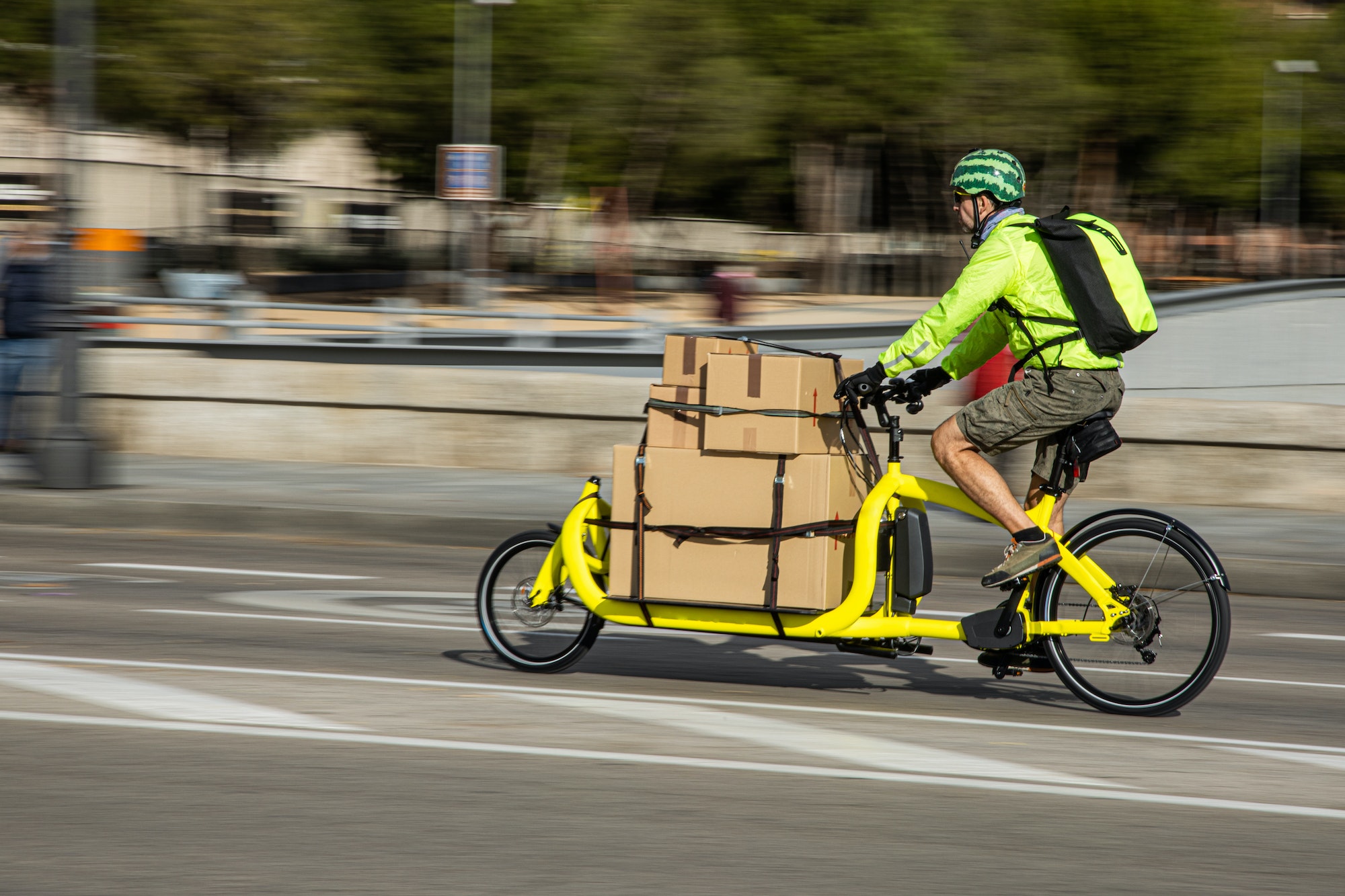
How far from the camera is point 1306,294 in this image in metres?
27.5

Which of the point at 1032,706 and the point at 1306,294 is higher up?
the point at 1306,294

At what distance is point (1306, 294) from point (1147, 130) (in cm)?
1905

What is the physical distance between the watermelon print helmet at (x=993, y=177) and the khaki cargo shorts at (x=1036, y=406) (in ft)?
2.13

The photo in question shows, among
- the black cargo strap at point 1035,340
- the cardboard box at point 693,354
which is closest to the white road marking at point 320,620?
the cardboard box at point 693,354

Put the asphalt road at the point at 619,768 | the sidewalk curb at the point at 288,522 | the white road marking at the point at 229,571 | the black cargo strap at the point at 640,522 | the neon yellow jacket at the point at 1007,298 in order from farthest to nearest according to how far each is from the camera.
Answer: the sidewalk curb at the point at 288,522, the white road marking at the point at 229,571, the black cargo strap at the point at 640,522, the neon yellow jacket at the point at 1007,298, the asphalt road at the point at 619,768

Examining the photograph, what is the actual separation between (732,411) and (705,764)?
1.40m

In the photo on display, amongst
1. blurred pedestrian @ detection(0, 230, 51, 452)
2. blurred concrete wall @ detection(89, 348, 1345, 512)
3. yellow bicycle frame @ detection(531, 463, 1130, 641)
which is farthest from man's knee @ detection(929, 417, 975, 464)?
blurred pedestrian @ detection(0, 230, 51, 452)

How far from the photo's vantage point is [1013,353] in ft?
19.2

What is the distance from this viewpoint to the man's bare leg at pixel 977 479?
5863 millimetres

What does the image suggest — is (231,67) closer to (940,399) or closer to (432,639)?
(940,399)

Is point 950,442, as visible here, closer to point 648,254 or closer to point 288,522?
point 288,522

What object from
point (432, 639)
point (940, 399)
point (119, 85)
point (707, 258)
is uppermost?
point (119, 85)

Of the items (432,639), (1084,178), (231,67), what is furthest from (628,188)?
(432,639)

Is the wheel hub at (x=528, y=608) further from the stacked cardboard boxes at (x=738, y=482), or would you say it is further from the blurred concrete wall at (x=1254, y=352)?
the blurred concrete wall at (x=1254, y=352)
